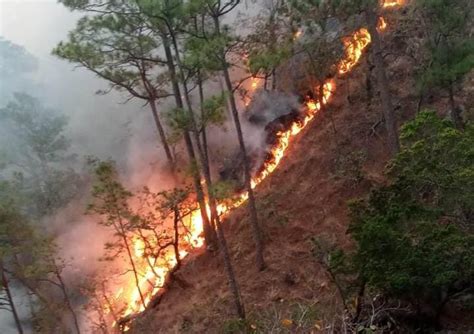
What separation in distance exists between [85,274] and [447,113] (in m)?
21.2

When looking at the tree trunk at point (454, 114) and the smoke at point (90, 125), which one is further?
the smoke at point (90, 125)

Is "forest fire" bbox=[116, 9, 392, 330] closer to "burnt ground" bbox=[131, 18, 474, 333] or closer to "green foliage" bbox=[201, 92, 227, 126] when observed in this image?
"burnt ground" bbox=[131, 18, 474, 333]

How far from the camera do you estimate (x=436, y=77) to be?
1395 cm

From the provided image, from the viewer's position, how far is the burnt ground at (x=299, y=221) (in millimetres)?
15750

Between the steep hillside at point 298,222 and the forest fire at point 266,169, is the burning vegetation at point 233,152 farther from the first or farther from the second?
the steep hillside at point 298,222

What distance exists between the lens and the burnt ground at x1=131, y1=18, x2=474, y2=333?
1575 centimetres

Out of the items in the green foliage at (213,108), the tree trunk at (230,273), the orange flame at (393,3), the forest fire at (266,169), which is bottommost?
the tree trunk at (230,273)

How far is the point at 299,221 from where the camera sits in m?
18.2

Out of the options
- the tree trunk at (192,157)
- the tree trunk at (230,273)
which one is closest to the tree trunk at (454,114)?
the tree trunk at (230,273)

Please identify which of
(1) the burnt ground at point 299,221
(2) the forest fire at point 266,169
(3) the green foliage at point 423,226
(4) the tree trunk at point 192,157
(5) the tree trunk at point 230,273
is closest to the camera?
(3) the green foliage at point 423,226

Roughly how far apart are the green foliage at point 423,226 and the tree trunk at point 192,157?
250 inches

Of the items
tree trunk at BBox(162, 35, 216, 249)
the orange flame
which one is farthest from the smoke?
the orange flame

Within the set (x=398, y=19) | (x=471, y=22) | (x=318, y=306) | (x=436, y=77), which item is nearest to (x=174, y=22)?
(x=436, y=77)

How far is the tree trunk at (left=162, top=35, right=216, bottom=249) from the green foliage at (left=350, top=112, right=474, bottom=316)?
250 inches
